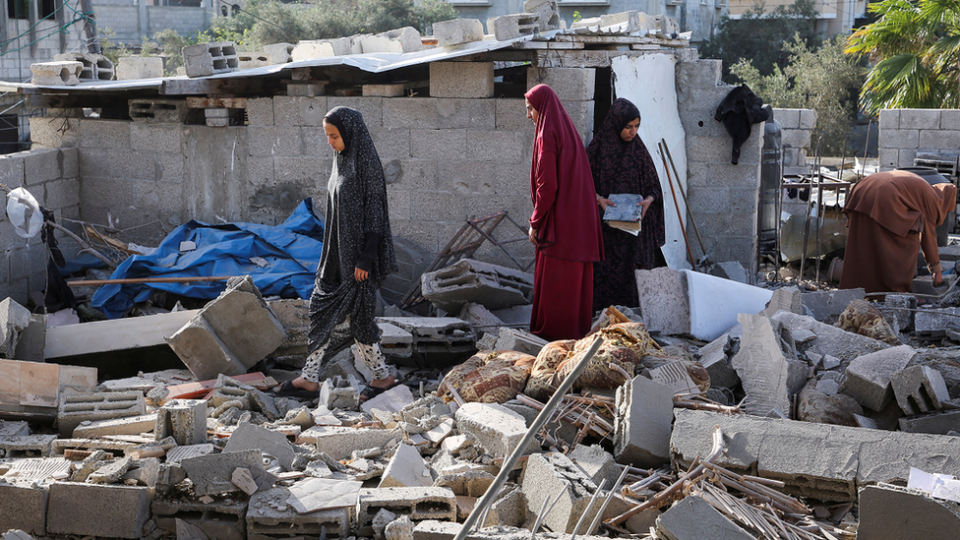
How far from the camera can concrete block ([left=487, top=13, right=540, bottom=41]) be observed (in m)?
6.51

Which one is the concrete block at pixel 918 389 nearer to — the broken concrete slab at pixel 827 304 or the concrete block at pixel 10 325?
the broken concrete slab at pixel 827 304

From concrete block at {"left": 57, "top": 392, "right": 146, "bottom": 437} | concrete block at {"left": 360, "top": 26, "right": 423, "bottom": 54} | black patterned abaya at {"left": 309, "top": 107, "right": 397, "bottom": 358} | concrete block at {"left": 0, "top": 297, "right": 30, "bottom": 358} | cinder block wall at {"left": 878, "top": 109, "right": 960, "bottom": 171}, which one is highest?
concrete block at {"left": 360, "top": 26, "right": 423, "bottom": 54}

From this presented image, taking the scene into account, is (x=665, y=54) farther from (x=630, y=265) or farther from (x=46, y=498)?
(x=46, y=498)

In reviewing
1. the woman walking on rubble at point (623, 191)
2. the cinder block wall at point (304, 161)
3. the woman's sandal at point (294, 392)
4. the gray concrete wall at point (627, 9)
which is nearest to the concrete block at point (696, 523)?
the woman's sandal at point (294, 392)

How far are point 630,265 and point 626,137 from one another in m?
0.91

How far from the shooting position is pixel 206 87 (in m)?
7.46

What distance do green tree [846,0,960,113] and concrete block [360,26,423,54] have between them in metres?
7.59

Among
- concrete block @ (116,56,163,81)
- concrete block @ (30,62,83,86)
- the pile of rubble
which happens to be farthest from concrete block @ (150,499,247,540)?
concrete block @ (116,56,163,81)

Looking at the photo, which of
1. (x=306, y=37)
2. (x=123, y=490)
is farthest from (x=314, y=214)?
(x=306, y=37)

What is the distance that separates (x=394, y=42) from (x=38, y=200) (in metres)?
3.55

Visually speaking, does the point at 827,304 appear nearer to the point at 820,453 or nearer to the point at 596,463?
the point at 820,453

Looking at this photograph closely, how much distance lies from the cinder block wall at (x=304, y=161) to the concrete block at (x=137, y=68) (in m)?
0.80

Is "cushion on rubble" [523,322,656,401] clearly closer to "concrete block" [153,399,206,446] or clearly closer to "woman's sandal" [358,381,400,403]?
"woman's sandal" [358,381,400,403]

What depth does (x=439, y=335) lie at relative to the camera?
18.9 ft
